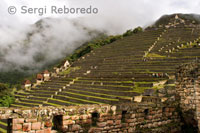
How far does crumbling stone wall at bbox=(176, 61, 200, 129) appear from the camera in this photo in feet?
24.5

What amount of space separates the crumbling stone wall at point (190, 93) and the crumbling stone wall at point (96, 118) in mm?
420

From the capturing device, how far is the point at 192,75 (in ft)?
25.2

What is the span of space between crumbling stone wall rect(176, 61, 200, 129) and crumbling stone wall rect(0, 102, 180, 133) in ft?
1.38

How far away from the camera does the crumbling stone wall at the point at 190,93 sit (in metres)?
7.46

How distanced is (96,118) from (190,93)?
3818 mm

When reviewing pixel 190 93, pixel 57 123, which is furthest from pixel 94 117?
pixel 190 93

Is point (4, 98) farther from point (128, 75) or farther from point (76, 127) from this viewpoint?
point (76, 127)

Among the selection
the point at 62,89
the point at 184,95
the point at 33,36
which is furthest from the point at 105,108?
the point at 33,36

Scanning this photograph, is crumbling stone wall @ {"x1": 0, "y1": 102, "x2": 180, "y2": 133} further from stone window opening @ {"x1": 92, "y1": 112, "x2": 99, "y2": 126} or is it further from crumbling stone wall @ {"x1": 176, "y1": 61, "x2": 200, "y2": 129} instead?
crumbling stone wall @ {"x1": 176, "y1": 61, "x2": 200, "y2": 129}

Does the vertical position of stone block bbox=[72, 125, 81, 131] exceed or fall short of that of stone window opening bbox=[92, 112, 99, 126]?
it falls short

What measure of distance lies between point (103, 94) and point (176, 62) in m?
10.5

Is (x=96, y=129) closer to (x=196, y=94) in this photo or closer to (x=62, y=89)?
(x=196, y=94)

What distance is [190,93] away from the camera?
25.1ft

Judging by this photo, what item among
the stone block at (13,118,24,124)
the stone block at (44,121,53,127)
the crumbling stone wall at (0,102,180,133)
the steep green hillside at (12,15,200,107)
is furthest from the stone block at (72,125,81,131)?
the steep green hillside at (12,15,200,107)
